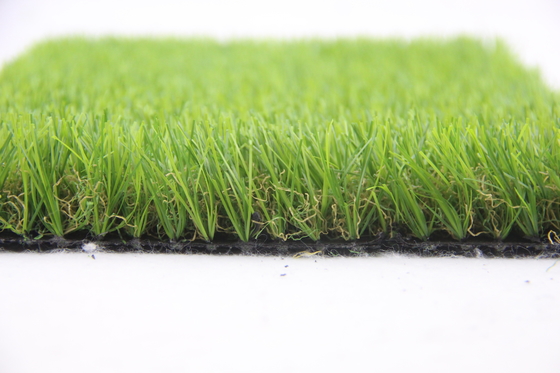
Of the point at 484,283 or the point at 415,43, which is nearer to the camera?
the point at 484,283

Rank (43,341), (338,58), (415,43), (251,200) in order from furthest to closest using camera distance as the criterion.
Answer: (415,43) → (338,58) → (251,200) → (43,341)

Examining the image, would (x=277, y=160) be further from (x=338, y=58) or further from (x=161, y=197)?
(x=338, y=58)

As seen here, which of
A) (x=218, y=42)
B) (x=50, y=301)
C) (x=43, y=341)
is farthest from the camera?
(x=218, y=42)

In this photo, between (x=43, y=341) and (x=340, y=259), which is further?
(x=340, y=259)

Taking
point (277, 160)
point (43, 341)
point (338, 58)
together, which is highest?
point (338, 58)

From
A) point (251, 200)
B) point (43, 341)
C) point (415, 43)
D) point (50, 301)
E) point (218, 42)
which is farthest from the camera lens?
point (218, 42)

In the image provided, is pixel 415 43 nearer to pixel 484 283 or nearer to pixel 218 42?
pixel 218 42

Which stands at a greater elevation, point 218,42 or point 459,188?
point 218,42

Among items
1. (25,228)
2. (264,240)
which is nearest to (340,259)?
(264,240)

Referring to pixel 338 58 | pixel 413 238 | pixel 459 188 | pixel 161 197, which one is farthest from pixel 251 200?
pixel 338 58
